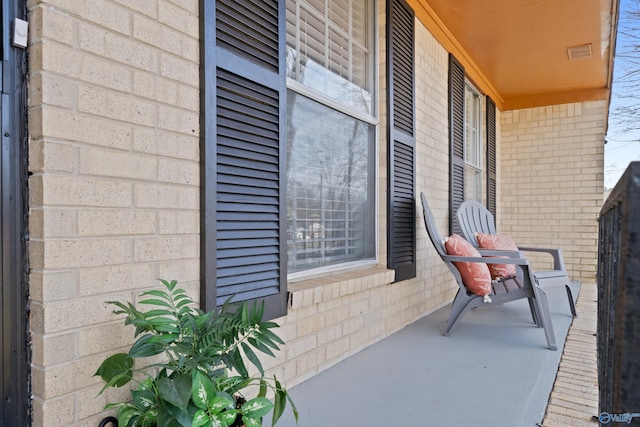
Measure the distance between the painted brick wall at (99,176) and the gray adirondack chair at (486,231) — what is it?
278 cm

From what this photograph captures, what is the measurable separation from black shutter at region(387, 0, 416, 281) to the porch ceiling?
45 centimetres

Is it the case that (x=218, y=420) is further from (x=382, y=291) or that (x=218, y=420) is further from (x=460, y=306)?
(x=460, y=306)

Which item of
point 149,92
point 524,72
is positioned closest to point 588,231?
point 524,72

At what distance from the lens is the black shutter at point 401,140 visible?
3127 mm

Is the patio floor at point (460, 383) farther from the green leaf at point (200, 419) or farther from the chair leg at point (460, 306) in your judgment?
the green leaf at point (200, 419)

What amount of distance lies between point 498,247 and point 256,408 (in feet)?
9.98

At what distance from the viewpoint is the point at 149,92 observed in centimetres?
146

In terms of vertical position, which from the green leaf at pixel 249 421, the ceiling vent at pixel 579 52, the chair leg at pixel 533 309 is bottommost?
the chair leg at pixel 533 309

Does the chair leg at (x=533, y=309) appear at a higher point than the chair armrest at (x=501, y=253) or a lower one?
lower

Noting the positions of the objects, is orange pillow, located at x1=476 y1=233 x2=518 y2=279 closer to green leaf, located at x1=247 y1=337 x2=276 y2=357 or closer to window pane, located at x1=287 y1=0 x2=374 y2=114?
window pane, located at x1=287 y1=0 x2=374 y2=114

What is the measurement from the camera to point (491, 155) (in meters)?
6.28

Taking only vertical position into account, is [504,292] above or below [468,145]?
below

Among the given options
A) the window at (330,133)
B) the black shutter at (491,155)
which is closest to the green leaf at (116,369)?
the window at (330,133)

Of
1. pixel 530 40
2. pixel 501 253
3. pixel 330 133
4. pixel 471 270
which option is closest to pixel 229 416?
pixel 330 133
